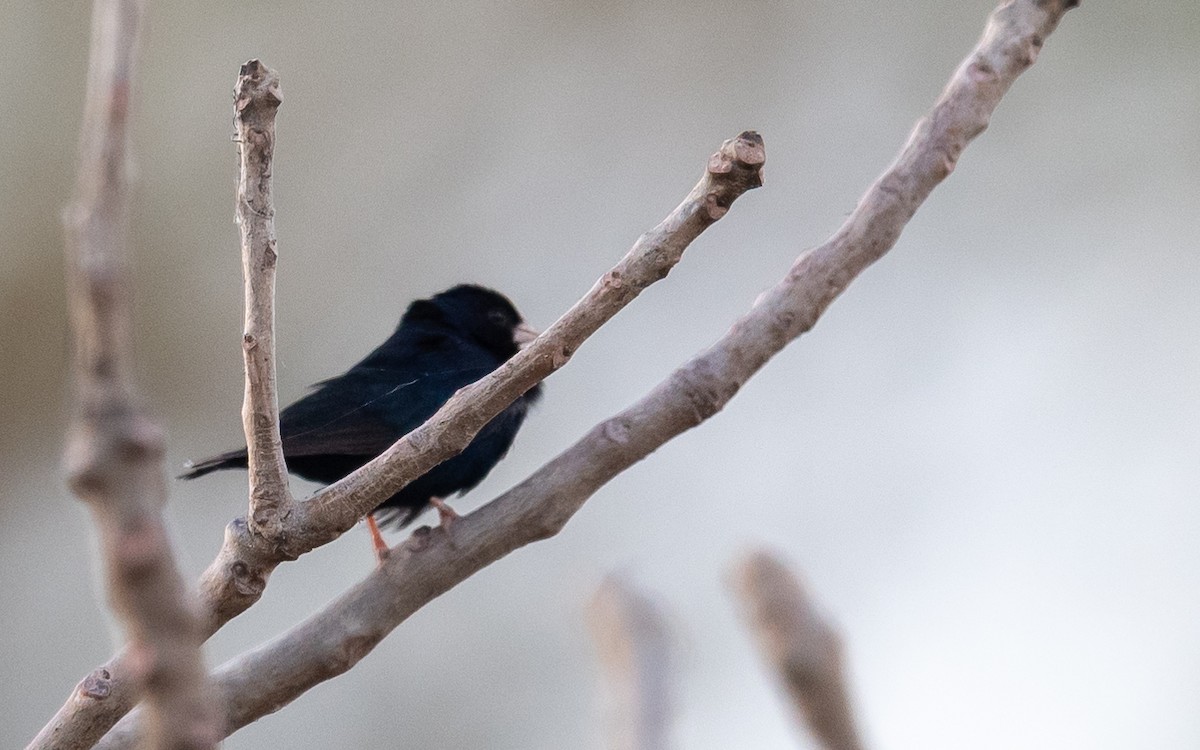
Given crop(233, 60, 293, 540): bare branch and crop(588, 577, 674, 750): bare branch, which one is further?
crop(233, 60, 293, 540): bare branch

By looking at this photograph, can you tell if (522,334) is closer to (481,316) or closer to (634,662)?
(481,316)

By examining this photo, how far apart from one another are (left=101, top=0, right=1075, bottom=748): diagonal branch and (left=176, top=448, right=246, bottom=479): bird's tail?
0.98 metres

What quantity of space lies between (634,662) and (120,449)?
1188 millimetres

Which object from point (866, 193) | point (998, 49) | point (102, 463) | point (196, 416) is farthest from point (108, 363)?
point (196, 416)

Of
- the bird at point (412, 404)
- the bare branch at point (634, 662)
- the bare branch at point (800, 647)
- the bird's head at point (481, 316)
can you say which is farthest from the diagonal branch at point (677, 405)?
the bird's head at point (481, 316)

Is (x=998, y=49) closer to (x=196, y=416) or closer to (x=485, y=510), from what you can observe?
(x=485, y=510)

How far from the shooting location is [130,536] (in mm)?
880

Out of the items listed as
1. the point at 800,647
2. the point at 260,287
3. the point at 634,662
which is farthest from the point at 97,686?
the point at 800,647

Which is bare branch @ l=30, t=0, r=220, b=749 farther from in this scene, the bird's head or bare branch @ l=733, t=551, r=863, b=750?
the bird's head

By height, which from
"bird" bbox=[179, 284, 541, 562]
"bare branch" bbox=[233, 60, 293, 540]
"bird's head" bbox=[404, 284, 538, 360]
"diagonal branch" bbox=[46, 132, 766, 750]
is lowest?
"diagonal branch" bbox=[46, 132, 766, 750]

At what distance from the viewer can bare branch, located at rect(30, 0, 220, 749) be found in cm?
87

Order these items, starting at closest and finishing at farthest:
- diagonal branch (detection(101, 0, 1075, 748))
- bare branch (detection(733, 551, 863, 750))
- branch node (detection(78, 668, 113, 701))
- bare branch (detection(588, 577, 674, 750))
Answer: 1. bare branch (detection(733, 551, 863, 750))
2. bare branch (detection(588, 577, 674, 750))
3. branch node (detection(78, 668, 113, 701))
4. diagonal branch (detection(101, 0, 1075, 748))

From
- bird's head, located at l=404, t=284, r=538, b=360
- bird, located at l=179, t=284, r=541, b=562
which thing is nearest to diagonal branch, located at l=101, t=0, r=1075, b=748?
bird, located at l=179, t=284, r=541, b=562

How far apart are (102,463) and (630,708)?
1083 mm
